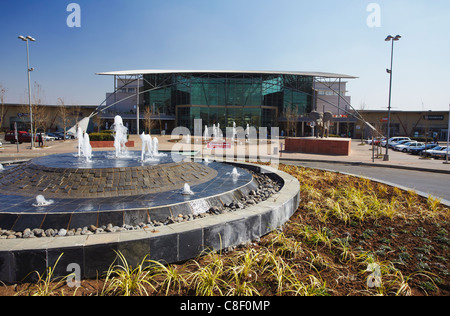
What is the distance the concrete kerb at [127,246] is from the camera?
370 centimetres

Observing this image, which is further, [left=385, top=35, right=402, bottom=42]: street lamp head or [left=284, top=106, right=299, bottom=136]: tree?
[left=284, top=106, right=299, bottom=136]: tree

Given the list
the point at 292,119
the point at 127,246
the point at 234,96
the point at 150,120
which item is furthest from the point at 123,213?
the point at 234,96

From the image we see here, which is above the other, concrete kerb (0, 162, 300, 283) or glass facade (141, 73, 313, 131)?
glass facade (141, 73, 313, 131)

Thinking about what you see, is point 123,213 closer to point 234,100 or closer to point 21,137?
point 21,137

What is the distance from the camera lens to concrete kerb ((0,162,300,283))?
146 inches

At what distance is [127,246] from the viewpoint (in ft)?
13.2

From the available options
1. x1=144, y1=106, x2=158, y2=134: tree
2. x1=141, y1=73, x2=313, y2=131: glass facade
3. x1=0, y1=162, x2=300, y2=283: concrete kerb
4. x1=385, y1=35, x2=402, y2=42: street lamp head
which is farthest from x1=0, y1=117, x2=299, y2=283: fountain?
x1=141, y1=73, x2=313, y2=131: glass facade

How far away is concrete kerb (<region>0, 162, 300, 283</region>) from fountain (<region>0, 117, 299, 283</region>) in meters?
0.01

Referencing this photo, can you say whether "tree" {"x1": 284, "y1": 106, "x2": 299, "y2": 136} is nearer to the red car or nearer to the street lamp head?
the street lamp head

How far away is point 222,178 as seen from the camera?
361 inches

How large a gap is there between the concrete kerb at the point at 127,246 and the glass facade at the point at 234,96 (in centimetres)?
5248

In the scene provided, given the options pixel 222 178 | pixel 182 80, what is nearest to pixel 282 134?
pixel 182 80

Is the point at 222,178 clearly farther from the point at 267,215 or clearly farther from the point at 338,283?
the point at 338,283

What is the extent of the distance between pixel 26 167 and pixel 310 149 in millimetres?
22857
